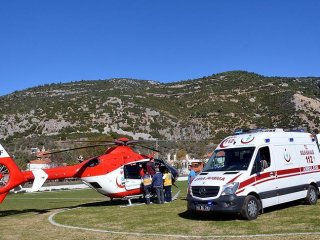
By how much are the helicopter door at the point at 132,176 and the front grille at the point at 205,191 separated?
20.2 ft

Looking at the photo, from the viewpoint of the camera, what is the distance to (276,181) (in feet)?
44.1

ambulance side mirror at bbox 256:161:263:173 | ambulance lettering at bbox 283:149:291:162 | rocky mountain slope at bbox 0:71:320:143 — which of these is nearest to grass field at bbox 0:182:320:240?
ambulance side mirror at bbox 256:161:263:173

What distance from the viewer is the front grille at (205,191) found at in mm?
12278

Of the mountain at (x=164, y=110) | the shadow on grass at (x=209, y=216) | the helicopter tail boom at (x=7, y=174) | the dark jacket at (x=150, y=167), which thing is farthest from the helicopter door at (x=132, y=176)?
the mountain at (x=164, y=110)

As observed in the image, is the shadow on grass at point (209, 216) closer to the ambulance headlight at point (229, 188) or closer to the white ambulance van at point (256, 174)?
the white ambulance van at point (256, 174)

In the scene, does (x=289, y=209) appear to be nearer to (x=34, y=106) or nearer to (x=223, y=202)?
(x=223, y=202)

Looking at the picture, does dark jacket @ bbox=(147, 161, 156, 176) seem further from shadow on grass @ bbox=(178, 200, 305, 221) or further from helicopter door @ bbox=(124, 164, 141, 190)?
shadow on grass @ bbox=(178, 200, 305, 221)

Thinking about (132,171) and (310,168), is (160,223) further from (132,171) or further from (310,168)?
(132,171)

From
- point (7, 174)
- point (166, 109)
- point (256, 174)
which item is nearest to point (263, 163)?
point (256, 174)

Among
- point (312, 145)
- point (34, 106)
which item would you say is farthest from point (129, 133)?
point (312, 145)

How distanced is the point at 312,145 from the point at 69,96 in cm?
7773

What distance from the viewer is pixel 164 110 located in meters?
85.4

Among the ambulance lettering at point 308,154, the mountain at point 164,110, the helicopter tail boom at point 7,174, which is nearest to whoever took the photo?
the ambulance lettering at point 308,154

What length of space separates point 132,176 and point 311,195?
7.35m
